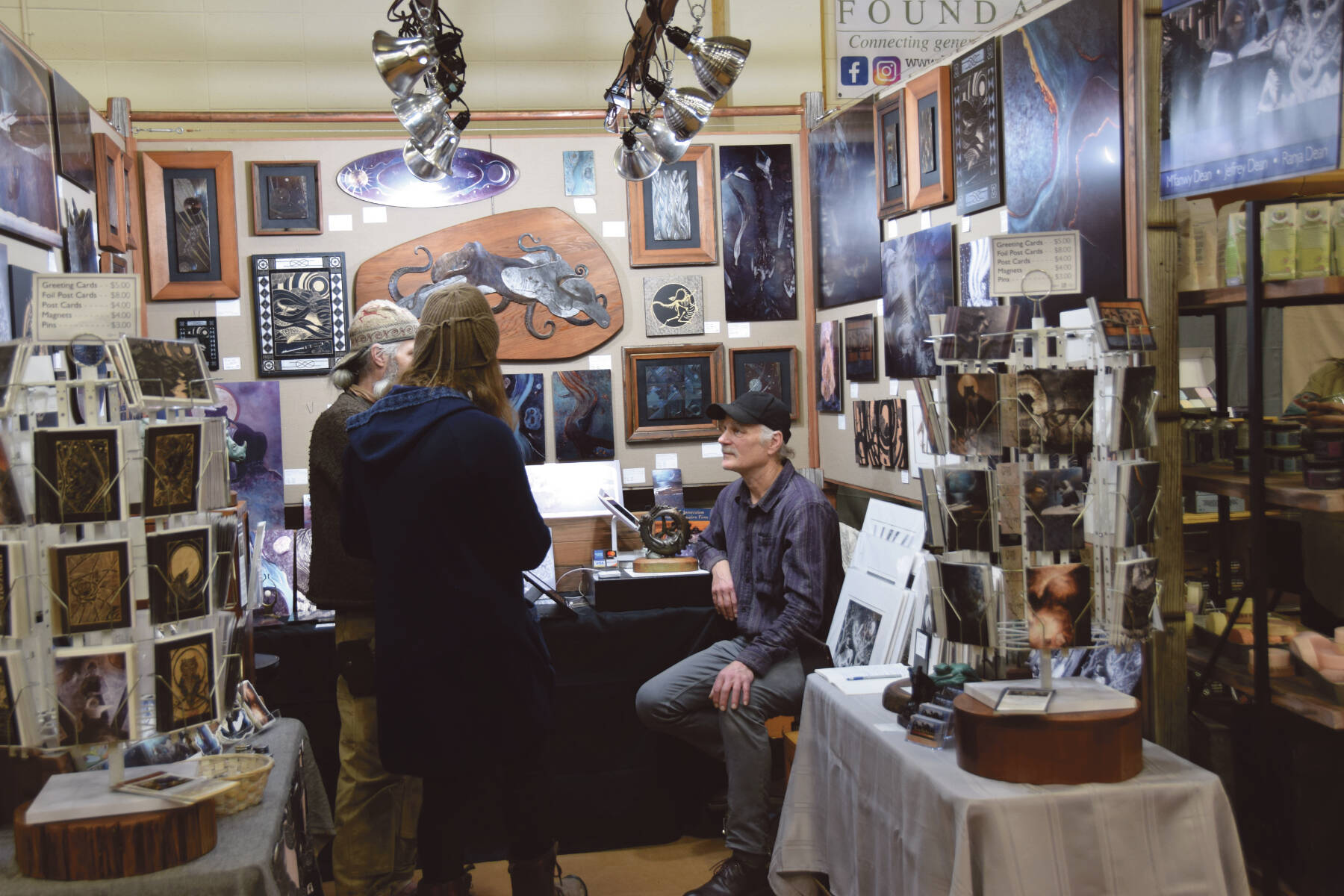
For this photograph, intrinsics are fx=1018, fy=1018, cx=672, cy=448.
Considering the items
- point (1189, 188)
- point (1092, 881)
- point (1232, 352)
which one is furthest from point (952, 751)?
point (1232, 352)

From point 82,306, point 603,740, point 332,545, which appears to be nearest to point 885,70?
point 603,740

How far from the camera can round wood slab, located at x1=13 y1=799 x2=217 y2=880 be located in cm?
173

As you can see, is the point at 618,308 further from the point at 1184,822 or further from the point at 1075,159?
the point at 1184,822

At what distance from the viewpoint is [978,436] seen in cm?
217

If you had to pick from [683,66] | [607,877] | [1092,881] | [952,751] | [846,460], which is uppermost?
[683,66]

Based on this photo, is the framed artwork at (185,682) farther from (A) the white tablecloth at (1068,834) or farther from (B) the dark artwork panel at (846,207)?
(B) the dark artwork panel at (846,207)

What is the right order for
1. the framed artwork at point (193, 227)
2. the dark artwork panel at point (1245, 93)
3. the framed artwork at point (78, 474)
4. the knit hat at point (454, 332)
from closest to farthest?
1. the framed artwork at point (78, 474)
2. the dark artwork panel at point (1245, 93)
3. the knit hat at point (454, 332)
4. the framed artwork at point (193, 227)

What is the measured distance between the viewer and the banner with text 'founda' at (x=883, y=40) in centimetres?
448

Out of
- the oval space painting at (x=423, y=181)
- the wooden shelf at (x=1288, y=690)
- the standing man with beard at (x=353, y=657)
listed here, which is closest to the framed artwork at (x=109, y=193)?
the oval space painting at (x=423, y=181)

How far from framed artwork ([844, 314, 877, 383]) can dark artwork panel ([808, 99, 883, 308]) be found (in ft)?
0.33

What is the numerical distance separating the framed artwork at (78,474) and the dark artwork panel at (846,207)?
284cm

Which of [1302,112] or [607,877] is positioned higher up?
[1302,112]

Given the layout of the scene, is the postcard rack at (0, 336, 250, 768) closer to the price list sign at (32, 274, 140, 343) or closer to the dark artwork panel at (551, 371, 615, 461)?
the price list sign at (32, 274, 140, 343)

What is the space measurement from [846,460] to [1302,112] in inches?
95.7
